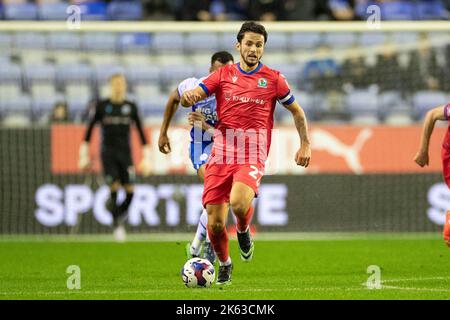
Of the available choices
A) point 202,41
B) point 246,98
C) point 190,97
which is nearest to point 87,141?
point 202,41

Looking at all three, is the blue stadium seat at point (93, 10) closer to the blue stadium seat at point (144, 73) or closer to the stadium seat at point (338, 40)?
the blue stadium seat at point (144, 73)

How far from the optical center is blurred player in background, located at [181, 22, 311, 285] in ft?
28.8

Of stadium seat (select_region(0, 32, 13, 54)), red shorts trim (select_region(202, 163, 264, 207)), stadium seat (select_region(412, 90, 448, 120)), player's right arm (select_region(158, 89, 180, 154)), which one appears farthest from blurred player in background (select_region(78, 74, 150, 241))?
red shorts trim (select_region(202, 163, 264, 207))

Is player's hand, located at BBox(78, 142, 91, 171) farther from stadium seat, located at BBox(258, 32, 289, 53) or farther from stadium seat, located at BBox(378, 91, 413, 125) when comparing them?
stadium seat, located at BBox(378, 91, 413, 125)

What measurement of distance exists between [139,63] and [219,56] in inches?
285

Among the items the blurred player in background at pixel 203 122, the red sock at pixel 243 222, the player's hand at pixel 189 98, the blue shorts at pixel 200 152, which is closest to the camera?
the player's hand at pixel 189 98

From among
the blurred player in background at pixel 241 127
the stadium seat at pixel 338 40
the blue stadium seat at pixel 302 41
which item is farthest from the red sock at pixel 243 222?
the stadium seat at pixel 338 40

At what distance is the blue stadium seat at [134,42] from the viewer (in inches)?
664

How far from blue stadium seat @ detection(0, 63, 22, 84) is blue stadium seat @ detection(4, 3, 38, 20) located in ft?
8.52

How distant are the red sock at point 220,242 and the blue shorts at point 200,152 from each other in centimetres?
141

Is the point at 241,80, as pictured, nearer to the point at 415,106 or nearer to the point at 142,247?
the point at 142,247

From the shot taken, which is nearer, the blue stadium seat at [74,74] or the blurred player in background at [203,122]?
the blurred player in background at [203,122]

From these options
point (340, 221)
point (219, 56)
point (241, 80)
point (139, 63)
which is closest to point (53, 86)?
point (139, 63)

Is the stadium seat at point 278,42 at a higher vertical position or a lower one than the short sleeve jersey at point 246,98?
higher
